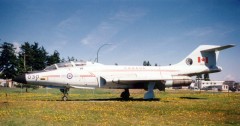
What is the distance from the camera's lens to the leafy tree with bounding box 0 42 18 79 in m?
87.0

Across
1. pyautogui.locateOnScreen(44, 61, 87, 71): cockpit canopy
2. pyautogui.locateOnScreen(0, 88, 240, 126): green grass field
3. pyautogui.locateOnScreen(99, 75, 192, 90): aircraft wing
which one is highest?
pyautogui.locateOnScreen(44, 61, 87, 71): cockpit canopy

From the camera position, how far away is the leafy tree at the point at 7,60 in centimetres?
8700

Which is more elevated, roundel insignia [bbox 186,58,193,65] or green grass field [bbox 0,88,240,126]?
roundel insignia [bbox 186,58,193,65]

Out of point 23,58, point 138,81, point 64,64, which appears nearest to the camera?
point 64,64

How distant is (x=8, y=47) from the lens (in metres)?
96.5

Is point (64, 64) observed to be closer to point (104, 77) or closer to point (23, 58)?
point (104, 77)

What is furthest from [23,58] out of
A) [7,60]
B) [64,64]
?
[64,64]

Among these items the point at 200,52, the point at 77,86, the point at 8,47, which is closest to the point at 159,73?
the point at 200,52

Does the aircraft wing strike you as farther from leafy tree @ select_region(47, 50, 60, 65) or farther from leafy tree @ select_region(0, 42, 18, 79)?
leafy tree @ select_region(47, 50, 60, 65)

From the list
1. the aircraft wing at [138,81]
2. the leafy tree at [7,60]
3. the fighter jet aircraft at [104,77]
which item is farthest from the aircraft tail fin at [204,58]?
the leafy tree at [7,60]

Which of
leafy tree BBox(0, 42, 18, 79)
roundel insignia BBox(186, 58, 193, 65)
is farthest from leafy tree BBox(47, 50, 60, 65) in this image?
roundel insignia BBox(186, 58, 193, 65)

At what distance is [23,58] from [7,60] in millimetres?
7905

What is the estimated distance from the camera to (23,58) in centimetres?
8944

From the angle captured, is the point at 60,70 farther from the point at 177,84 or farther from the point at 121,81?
the point at 177,84
